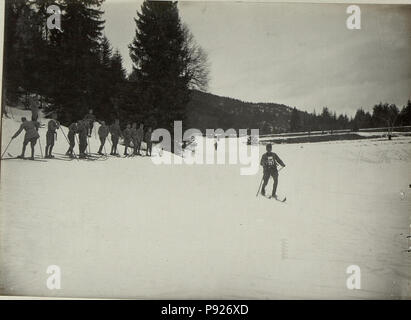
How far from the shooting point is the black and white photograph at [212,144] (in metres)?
3.65

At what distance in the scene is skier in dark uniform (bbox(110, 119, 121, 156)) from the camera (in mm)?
3812

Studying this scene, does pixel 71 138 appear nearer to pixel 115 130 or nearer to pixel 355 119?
pixel 115 130

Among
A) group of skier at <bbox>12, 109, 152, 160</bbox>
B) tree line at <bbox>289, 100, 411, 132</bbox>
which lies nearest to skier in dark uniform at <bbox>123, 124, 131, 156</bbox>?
group of skier at <bbox>12, 109, 152, 160</bbox>

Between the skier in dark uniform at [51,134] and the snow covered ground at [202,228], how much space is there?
65 mm

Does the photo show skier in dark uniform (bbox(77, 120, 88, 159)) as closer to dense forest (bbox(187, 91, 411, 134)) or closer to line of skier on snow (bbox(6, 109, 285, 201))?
line of skier on snow (bbox(6, 109, 285, 201))

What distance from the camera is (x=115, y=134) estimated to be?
3822 mm

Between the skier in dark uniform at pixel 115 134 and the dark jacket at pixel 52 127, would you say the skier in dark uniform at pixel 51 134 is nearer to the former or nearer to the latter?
the dark jacket at pixel 52 127

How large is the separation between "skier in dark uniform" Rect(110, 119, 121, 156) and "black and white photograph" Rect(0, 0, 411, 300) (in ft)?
0.09

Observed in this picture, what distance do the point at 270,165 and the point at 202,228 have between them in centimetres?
84

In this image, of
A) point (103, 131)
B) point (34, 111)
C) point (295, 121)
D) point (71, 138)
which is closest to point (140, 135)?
point (103, 131)

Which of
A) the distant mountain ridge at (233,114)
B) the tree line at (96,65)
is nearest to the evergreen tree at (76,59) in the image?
the tree line at (96,65)

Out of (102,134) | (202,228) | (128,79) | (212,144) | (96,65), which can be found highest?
(96,65)
